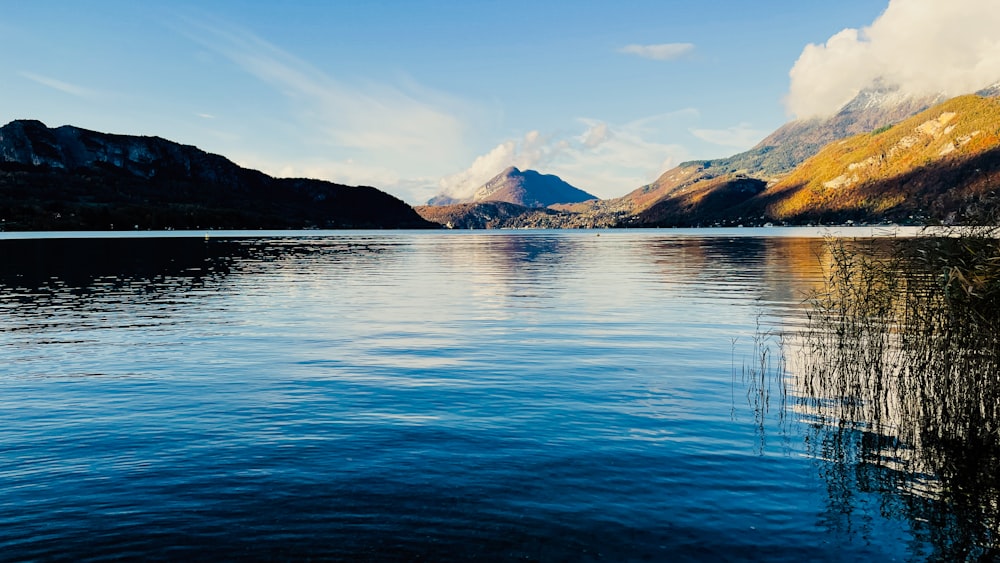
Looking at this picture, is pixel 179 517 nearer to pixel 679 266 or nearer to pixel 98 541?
pixel 98 541

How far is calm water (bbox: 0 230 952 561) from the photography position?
11477 millimetres

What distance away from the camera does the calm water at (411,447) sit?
11477 mm

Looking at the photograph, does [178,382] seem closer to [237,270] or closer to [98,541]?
[98,541]

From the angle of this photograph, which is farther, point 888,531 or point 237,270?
point 237,270

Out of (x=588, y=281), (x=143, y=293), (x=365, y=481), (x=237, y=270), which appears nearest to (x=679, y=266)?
(x=588, y=281)

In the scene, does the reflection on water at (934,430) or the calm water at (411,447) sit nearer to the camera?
the calm water at (411,447)

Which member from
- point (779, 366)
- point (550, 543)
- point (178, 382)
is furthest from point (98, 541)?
point (779, 366)

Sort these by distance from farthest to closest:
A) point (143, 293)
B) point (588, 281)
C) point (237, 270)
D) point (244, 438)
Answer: point (237, 270), point (588, 281), point (143, 293), point (244, 438)

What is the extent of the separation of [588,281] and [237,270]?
43237 mm

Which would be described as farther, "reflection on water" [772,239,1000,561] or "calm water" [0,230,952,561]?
"reflection on water" [772,239,1000,561]

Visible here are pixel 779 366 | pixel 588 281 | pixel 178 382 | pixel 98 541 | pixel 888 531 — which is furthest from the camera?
pixel 588 281

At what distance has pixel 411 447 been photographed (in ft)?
53.7

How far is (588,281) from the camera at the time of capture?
2589 inches

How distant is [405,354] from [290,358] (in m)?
4.97
